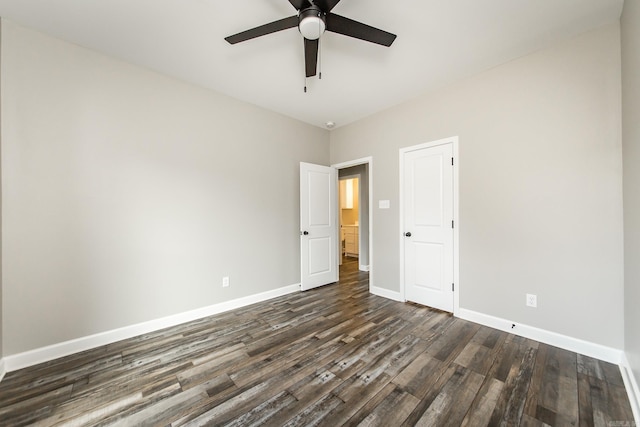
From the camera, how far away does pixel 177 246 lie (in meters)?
2.83

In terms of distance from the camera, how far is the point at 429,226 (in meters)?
3.21

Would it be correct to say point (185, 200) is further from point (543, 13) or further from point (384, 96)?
point (543, 13)

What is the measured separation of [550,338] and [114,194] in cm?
443

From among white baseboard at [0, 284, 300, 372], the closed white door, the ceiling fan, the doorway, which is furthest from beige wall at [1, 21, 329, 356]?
the doorway

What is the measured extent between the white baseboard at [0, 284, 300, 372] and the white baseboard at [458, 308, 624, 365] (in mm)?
2806

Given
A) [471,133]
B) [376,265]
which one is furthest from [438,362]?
[471,133]

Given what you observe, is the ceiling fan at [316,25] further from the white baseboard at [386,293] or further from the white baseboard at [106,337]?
the white baseboard at [386,293]

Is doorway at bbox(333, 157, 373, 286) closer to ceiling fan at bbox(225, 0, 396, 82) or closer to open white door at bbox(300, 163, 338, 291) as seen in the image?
open white door at bbox(300, 163, 338, 291)

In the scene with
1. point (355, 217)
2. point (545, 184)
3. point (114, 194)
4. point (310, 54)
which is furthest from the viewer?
point (355, 217)

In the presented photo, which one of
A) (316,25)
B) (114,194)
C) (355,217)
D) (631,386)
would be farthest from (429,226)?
(355,217)

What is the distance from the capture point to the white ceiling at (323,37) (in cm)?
189

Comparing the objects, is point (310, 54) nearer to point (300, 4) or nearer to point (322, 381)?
point (300, 4)

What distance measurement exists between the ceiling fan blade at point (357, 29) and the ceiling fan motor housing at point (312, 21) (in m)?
0.05

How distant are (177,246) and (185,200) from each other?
541mm
